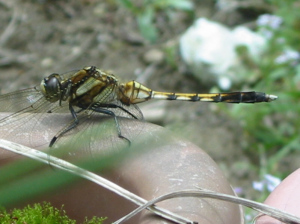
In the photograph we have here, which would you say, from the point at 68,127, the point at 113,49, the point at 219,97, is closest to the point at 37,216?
the point at 68,127

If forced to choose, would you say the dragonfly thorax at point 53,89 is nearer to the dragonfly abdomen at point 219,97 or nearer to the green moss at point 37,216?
the dragonfly abdomen at point 219,97

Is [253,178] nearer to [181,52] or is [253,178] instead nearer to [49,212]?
[181,52]

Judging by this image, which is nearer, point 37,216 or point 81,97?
point 37,216

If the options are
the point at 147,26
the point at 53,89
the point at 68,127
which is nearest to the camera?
the point at 68,127

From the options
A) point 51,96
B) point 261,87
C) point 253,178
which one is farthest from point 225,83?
point 51,96

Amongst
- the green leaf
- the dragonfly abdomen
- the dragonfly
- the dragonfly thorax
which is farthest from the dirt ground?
the dragonfly thorax

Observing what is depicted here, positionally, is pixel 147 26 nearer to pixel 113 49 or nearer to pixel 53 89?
pixel 113 49

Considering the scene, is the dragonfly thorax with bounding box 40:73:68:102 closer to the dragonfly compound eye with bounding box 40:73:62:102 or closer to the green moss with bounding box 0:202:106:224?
the dragonfly compound eye with bounding box 40:73:62:102

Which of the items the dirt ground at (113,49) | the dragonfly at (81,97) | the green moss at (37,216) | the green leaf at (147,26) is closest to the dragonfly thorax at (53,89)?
the dragonfly at (81,97)
